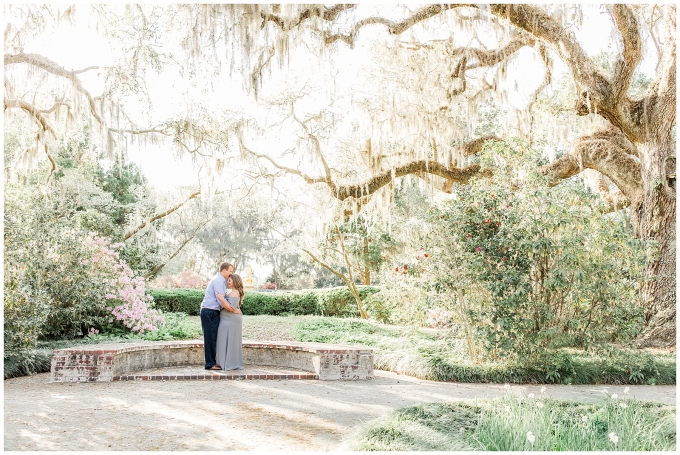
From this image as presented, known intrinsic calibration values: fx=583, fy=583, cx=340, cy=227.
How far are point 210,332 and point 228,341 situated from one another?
267 mm

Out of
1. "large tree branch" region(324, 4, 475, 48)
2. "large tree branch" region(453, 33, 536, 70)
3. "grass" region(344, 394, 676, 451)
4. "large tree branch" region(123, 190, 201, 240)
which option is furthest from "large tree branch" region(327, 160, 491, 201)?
"grass" region(344, 394, 676, 451)

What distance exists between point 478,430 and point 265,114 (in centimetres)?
1112

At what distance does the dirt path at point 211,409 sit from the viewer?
419 cm

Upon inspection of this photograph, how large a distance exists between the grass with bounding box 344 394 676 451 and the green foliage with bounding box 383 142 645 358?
2.42 meters

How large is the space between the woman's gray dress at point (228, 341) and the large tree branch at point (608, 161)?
606cm

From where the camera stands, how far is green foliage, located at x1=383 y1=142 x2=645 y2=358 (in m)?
6.94

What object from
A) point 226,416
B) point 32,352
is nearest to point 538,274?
point 226,416

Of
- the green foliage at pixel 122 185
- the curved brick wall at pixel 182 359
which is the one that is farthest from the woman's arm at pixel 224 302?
the green foliage at pixel 122 185

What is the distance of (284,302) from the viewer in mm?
19031

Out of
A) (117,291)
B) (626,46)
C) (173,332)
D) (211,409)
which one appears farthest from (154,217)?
(626,46)

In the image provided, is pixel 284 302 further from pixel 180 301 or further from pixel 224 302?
pixel 224 302

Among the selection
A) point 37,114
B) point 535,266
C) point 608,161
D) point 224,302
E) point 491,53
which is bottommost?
point 224,302

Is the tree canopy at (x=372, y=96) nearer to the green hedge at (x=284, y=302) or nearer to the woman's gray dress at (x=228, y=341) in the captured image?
the woman's gray dress at (x=228, y=341)

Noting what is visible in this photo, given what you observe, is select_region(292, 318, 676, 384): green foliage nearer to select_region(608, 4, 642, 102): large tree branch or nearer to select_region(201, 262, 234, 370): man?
select_region(201, 262, 234, 370): man
